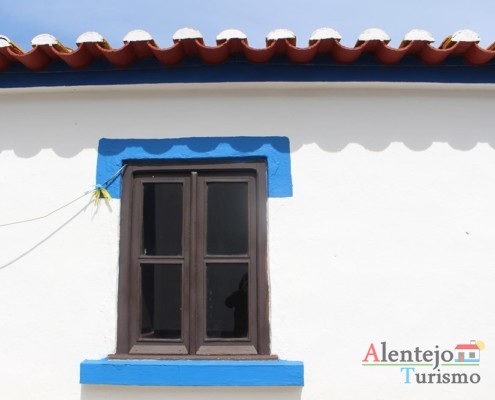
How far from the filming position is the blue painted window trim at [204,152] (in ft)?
11.3

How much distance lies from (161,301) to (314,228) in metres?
1.11

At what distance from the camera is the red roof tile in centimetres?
315

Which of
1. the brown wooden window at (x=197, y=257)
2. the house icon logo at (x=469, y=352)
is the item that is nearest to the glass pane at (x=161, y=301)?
the brown wooden window at (x=197, y=257)

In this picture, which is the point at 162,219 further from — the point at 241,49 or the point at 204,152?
the point at 241,49

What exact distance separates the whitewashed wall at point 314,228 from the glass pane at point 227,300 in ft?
0.70

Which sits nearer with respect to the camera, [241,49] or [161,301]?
Answer: [241,49]

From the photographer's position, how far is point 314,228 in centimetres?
338

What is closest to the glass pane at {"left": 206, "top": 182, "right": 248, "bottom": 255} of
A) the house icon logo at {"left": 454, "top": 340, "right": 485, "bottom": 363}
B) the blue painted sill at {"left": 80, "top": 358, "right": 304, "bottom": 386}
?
the blue painted sill at {"left": 80, "top": 358, "right": 304, "bottom": 386}

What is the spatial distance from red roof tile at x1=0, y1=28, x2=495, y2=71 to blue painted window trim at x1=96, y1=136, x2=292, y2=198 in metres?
0.46

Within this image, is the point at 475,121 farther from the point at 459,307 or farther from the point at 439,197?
the point at 459,307

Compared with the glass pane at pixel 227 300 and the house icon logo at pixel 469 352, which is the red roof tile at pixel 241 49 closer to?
the glass pane at pixel 227 300

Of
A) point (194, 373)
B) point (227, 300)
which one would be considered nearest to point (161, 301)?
point (227, 300)

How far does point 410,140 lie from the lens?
136 inches

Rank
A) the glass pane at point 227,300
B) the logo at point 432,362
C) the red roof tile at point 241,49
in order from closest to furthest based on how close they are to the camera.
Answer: the red roof tile at point 241,49, the logo at point 432,362, the glass pane at point 227,300
